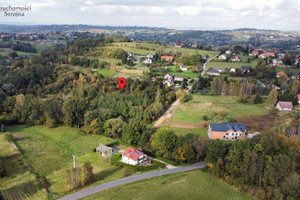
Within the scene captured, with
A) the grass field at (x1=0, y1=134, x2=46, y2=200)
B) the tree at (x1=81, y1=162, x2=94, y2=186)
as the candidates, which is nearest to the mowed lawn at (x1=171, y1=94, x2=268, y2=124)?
the tree at (x1=81, y1=162, x2=94, y2=186)

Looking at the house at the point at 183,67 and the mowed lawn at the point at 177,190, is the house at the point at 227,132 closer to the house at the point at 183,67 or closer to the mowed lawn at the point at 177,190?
the mowed lawn at the point at 177,190

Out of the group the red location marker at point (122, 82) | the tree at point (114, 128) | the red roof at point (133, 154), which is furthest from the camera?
the red location marker at point (122, 82)

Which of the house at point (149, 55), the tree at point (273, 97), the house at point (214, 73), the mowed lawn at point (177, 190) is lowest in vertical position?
the mowed lawn at point (177, 190)

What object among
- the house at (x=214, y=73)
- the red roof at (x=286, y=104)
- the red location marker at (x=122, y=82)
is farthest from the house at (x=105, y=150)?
the house at (x=214, y=73)

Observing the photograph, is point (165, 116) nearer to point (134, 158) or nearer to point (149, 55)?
point (134, 158)

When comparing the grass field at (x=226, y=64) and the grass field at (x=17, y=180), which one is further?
the grass field at (x=226, y=64)

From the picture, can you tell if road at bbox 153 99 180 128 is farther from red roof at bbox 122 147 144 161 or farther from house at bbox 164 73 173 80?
house at bbox 164 73 173 80
